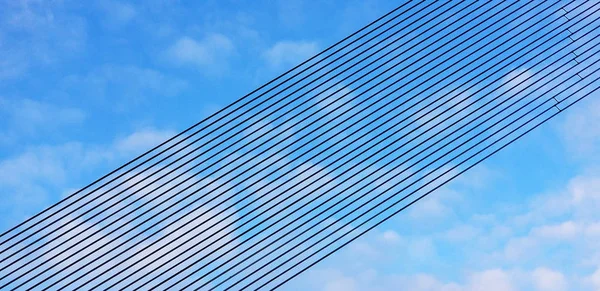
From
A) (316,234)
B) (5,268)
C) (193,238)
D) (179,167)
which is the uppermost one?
(179,167)

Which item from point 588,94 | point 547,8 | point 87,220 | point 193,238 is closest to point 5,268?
point 87,220

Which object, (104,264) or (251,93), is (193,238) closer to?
(104,264)

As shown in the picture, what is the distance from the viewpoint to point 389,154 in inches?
524

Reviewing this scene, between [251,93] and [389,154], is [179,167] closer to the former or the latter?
[251,93]

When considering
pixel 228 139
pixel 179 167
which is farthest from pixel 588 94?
pixel 179 167

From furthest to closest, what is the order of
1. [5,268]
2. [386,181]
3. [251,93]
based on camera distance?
[251,93] → [386,181] → [5,268]

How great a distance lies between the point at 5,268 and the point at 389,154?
7.63 metres

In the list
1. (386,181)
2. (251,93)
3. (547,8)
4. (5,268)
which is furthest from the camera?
(547,8)

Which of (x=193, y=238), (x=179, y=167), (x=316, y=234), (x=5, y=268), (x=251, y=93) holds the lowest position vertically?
(x=316, y=234)

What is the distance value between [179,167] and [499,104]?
692cm

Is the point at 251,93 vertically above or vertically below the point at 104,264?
above

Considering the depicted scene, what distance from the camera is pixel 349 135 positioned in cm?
1375

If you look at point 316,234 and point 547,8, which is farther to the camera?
point 547,8

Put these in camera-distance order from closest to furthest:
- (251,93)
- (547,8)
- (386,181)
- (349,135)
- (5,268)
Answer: (5,268) → (386,181) → (349,135) → (251,93) → (547,8)
